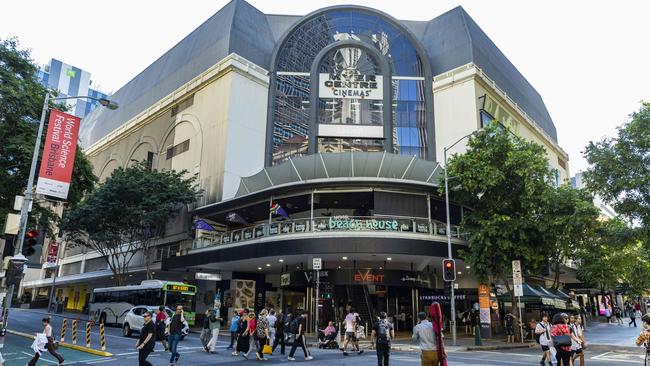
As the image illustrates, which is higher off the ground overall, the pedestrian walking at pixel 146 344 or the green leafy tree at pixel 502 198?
the green leafy tree at pixel 502 198

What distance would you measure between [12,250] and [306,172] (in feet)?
68.2

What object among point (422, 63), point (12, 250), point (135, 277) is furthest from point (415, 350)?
point (135, 277)

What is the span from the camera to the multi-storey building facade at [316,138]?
100ft

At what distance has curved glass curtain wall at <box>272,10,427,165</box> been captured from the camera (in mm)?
45375

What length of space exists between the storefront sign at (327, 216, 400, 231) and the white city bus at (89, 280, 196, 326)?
35.5 ft

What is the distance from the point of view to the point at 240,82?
43656 mm

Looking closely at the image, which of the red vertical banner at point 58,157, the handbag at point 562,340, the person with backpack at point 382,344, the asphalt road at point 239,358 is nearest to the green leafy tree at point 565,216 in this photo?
the asphalt road at point 239,358

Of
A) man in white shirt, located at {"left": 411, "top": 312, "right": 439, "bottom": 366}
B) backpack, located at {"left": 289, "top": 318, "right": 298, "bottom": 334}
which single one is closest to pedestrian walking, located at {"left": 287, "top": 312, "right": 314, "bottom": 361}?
backpack, located at {"left": 289, "top": 318, "right": 298, "bottom": 334}

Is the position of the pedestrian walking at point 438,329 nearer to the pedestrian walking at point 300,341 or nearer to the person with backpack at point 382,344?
the person with backpack at point 382,344

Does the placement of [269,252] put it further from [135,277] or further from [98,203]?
[135,277]

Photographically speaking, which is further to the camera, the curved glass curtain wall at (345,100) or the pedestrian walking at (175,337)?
the curved glass curtain wall at (345,100)

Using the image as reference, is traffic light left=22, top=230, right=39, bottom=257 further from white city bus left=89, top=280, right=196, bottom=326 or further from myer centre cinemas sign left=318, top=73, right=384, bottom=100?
myer centre cinemas sign left=318, top=73, right=384, bottom=100

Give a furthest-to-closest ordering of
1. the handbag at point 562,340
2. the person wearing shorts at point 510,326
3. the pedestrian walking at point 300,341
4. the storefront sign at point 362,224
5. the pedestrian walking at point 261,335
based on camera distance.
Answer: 1. the storefront sign at point 362,224
2. the person wearing shorts at point 510,326
3. the pedestrian walking at point 261,335
4. the pedestrian walking at point 300,341
5. the handbag at point 562,340

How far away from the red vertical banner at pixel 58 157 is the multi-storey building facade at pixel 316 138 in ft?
46.5
